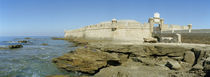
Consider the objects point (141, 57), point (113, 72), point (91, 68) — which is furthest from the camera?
point (141, 57)

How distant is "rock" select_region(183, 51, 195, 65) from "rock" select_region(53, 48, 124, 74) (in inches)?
145

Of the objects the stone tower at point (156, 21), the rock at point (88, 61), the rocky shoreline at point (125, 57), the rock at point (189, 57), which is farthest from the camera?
the stone tower at point (156, 21)

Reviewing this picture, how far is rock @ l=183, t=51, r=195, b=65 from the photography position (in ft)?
23.0

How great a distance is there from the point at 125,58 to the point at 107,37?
11.0 meters

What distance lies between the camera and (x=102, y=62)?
8.04 metres

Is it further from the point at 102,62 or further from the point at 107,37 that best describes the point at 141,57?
the point at 107,37

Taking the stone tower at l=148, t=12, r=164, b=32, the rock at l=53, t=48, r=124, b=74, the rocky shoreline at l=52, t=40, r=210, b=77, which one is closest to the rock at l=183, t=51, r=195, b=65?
the rocky shoreline at l=52, t=40, r=210, b=77

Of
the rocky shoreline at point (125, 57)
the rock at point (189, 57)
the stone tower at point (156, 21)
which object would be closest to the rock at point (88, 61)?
the rocky shoreline at point (125, 57)

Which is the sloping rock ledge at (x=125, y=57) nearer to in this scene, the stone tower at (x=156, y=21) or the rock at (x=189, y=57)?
the rock at (x=189, y=57)

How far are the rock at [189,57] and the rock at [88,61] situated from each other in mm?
3681

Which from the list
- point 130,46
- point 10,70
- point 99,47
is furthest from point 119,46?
point 10,70

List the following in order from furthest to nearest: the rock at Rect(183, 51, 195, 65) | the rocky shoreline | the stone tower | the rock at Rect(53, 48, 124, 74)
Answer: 1. the stone tower
2. the rock at Rect(53, 48, 124, 74)
3. the rocky shoreline
4. the rock at Rect(183, 51, 195, 65)

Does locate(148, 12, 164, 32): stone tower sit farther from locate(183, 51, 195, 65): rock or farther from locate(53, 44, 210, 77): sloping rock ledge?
locate(183, 51, 195, 65): rock

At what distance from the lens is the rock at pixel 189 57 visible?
702 cm
